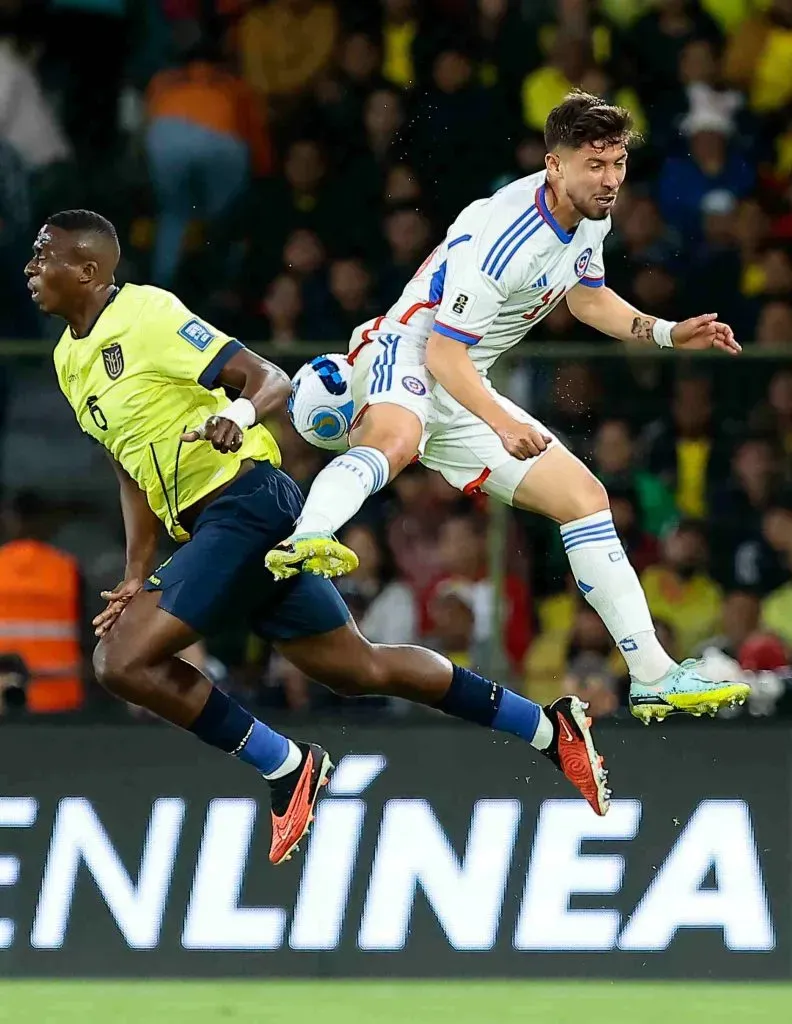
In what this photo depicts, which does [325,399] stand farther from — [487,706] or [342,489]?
[487,706]

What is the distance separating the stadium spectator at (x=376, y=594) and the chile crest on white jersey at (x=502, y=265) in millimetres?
2468

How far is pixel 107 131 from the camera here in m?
12.7

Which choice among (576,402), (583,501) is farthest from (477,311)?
(576,402)

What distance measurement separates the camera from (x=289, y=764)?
7.94 m

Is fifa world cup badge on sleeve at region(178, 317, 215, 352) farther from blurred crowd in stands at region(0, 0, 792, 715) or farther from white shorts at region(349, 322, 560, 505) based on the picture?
blurred crowd in stands at region(0, 0, 792, 715)

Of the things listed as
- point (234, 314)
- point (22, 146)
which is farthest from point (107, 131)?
point (234, 314)

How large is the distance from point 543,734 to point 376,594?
2.17 m

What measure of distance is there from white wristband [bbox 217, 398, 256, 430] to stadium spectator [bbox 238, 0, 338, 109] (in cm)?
552

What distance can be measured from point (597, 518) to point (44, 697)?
3076 mm

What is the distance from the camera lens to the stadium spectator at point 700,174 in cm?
1164

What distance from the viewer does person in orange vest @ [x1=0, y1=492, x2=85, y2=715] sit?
9.82m

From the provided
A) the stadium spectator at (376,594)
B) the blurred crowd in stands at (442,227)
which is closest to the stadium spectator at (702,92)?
the blurred crowd in stands at (442,227)

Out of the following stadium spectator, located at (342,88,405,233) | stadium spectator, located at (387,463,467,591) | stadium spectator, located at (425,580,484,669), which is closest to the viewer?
stadium spectator, located at (425,580,484,669)

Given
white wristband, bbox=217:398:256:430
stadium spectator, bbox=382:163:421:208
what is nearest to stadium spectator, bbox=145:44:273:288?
stadium spectator, bbox=382:163:421:208
